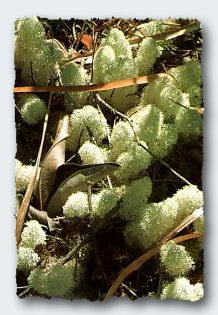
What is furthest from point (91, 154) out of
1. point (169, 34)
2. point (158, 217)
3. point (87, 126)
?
point (169, 34)

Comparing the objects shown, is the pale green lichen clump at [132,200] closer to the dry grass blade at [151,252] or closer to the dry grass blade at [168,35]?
the dry grass blade at [151,252]

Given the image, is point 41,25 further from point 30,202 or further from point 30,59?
point 30,202

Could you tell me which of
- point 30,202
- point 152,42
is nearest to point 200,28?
point 152,42

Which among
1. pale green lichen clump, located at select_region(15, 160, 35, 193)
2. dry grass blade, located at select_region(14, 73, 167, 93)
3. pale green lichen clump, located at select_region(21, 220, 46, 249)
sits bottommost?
pale green lichen clump, located at select_region(21, 220, 46, 249)

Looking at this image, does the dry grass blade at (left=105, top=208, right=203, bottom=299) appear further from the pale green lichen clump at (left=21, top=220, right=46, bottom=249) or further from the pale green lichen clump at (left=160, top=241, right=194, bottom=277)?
the pale green lichen clump at (left=21, top=220, right=46, bottom=249)

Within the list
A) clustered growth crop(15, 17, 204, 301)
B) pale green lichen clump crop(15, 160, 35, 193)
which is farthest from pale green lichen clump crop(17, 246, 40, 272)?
pale green lichen clump crop(15, 160, 35, 193)

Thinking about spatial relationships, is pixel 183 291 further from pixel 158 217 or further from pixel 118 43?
pixel 118 43

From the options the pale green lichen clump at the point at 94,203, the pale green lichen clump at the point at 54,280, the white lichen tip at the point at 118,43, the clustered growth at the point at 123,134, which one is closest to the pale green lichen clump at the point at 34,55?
the clustered growth at the point at 123,134
